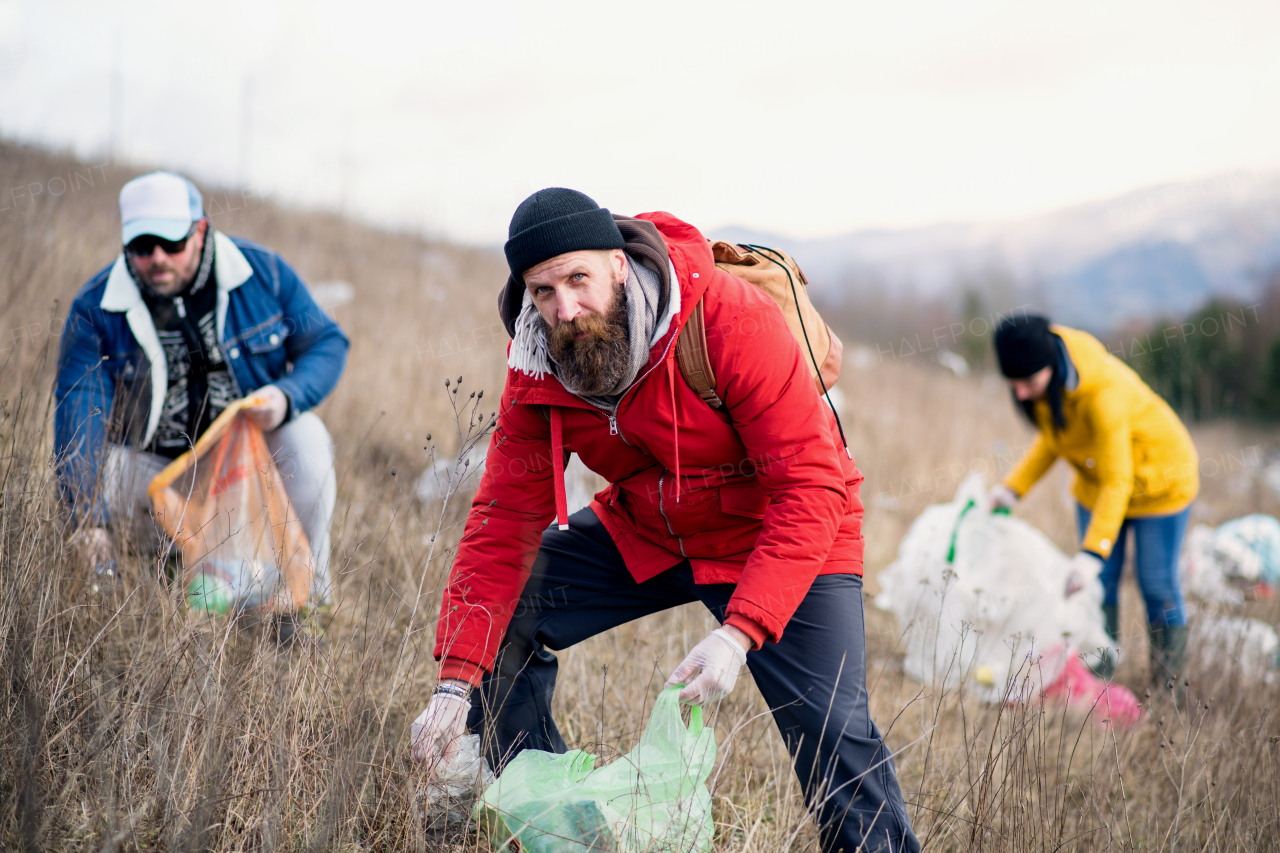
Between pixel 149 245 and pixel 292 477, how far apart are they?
0.97m

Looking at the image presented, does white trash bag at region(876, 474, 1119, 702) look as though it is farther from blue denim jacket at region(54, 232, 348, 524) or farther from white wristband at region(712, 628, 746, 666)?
blue denim jacket at region(54, 232, 348, 524)

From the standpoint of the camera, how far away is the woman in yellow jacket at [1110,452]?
365 centimetres

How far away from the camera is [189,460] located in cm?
276

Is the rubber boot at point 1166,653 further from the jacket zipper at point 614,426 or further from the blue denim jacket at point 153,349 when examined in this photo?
the blue denim jacket at point 153,349

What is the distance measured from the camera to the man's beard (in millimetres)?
1835

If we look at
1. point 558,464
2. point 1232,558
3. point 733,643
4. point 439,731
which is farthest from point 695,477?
point 1232,558

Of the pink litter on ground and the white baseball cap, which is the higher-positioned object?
the white baseball cap

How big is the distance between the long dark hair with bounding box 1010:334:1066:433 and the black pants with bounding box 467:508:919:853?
2.31m

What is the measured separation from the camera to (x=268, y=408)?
114 inches

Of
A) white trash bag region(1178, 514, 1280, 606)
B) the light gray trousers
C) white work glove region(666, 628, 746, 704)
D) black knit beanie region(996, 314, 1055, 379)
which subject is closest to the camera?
white work glove region(666, 628, 746, 704)

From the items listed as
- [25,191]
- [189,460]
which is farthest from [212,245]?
[25,191]

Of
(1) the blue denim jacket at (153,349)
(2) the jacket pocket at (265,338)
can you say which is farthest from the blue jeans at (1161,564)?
(2) the jacket pocket at (265,338)

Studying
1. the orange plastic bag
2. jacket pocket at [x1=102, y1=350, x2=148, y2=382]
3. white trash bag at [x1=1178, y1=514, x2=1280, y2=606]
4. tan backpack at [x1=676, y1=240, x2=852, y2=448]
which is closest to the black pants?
tan backpack at [x1=676, y1=240, x2=852, y2=448]

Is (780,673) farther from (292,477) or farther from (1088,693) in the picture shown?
(1088,693)
